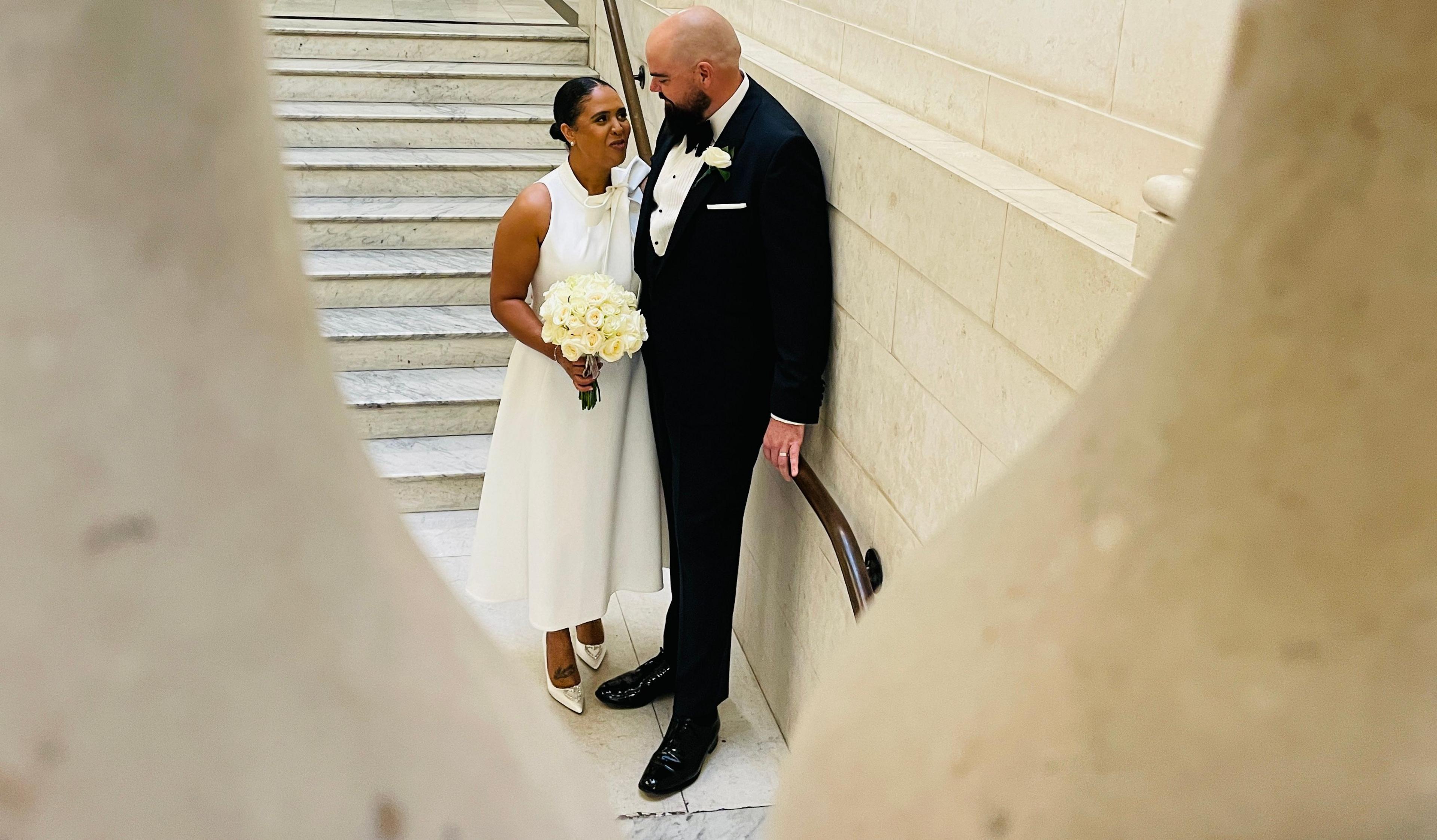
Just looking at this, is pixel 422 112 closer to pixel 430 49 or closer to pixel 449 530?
pixel 430 49

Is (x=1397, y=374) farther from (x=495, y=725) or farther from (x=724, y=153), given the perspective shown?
(x=724, y=153)

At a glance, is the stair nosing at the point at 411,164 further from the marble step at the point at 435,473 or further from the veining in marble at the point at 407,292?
the marble step at the point at 435,473

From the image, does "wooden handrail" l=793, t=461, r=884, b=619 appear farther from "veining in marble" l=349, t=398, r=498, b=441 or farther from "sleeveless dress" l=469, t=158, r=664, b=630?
"veining in marble" l=349, t=398, r=498, b=441

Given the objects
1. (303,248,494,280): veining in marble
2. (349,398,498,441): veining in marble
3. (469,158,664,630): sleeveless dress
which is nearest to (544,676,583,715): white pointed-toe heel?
(469,158,664,630): sleeveless dress

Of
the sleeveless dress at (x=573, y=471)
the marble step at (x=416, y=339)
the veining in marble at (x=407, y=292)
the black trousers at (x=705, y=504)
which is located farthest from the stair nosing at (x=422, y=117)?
the black trousers at (x=705, y=504)

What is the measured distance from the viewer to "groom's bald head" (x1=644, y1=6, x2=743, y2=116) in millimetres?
3334

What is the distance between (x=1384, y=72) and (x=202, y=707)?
137 mm

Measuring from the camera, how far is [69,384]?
0.12 metres

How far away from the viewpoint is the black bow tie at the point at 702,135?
3.38 m

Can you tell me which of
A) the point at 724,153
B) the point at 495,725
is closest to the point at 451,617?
the point at 495,725

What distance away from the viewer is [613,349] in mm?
3432

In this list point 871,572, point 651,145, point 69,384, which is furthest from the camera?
point 651,145

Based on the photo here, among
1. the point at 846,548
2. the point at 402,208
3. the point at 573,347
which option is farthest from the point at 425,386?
the point at 846,548

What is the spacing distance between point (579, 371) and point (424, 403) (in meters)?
1.85
